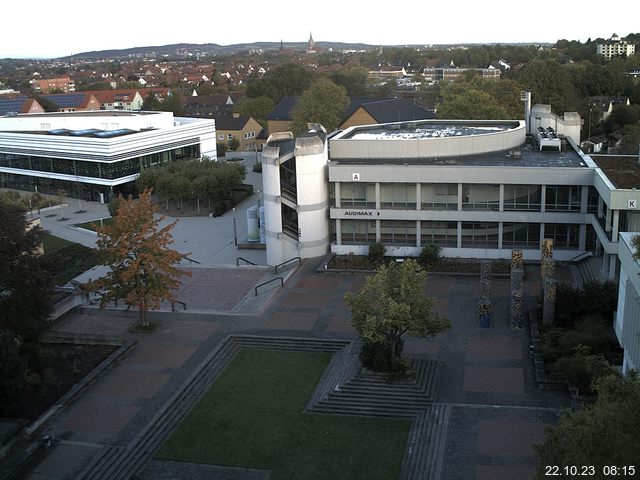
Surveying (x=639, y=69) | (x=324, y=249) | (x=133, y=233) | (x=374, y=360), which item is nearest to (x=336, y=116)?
(x=324, y=249)

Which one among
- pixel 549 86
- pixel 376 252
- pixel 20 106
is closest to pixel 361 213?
pixel 376 252

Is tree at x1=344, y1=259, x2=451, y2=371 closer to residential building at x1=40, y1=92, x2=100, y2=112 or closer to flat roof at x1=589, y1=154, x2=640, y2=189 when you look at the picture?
flat roof at x1=589, y1=154, x2=640, y2=189

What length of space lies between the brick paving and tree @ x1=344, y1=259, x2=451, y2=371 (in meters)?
2.01

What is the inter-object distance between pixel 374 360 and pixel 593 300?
930 cm

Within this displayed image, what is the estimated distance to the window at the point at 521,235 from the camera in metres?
36.4

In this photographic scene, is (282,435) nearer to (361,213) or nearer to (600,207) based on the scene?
(361,213)

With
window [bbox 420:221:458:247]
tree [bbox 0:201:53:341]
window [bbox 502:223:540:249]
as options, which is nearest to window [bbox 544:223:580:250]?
window [bbox 502:223:540:249]

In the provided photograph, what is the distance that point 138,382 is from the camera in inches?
991

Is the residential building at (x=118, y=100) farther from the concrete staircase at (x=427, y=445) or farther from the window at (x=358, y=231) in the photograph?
the concrete staircase at (x=427, y=445)

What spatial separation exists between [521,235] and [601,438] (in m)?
26.0

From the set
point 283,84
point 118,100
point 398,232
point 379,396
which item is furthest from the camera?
point 118,100

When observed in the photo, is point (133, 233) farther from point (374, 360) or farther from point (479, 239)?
point (479, 239)

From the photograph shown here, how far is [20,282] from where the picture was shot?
24.2 metres

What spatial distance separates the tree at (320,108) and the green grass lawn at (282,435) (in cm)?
4864
